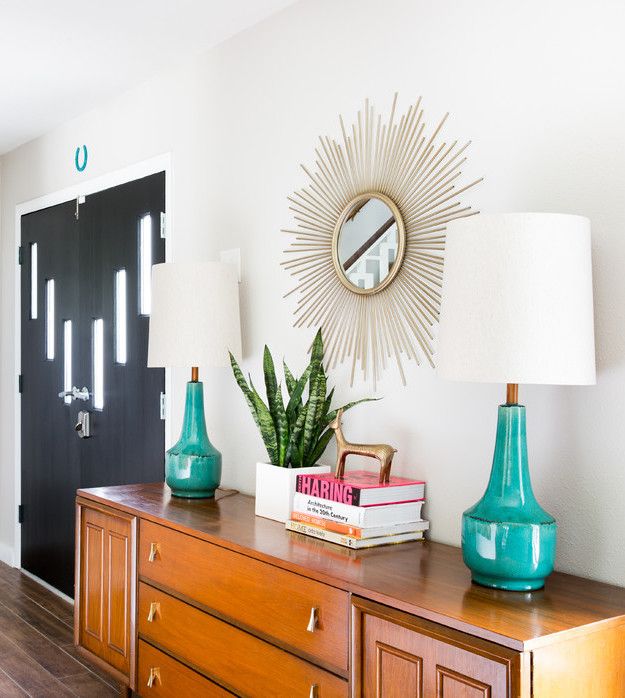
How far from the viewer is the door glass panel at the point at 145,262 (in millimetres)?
3729

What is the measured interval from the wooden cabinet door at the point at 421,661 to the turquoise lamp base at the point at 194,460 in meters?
1.15

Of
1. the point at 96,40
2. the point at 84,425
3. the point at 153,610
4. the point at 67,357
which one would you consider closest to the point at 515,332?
the point at 153,610

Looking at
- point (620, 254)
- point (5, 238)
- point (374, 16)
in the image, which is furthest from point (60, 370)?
point (620, 254)

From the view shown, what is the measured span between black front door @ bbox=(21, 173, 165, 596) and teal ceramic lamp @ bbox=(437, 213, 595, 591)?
6.88 ft

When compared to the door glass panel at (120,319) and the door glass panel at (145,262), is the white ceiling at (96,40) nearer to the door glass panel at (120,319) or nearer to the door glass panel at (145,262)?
the door glass panel at (145,262)

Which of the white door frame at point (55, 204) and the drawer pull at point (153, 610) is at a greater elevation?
the white door frame at point (55, 204)

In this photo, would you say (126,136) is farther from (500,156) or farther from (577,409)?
(577,409)

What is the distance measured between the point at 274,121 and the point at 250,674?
1806mm

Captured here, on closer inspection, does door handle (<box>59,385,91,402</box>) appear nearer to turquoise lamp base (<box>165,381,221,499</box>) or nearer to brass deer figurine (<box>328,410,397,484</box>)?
turquoise lamp base (<box>165,381,221,499</box>)

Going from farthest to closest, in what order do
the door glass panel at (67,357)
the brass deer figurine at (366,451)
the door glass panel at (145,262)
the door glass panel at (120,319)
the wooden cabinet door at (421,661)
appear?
the door glass panel at (67,357) → the door glass panel at (120,319) → the door glass panel at (145,262) → the brass deer figurine at (366,451) → the wooden cabinet door at (421,661)

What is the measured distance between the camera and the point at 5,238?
201 inches

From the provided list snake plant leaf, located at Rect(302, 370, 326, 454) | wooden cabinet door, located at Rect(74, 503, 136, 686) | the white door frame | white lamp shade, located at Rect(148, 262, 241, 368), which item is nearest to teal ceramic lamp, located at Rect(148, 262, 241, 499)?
white lamp shade, located at Rect(148, 262, 241, 368)

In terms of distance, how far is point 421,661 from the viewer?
1.64 m

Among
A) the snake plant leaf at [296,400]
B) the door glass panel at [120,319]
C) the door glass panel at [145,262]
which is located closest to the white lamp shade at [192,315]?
the snake plant leaf at [296,400]
